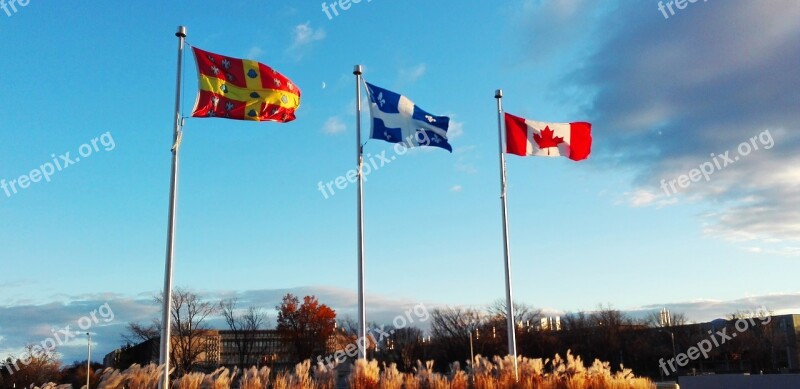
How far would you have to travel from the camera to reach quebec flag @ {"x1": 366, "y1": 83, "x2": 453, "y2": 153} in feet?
67.0

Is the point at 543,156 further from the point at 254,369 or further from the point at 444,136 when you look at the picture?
the point at 254,369

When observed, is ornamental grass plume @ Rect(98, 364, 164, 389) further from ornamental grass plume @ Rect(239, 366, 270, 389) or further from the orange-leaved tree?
the orange-leaved tree

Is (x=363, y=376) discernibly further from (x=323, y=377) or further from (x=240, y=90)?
(x=240, y=90)

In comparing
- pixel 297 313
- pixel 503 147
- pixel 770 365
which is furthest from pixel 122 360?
pixel 770 365

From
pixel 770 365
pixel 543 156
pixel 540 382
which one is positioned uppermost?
pixel 543 156

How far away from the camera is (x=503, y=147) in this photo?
2298 cm

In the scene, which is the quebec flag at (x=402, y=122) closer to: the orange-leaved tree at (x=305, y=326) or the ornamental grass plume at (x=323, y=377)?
the ornamental grass plume at (x=323, y=377)

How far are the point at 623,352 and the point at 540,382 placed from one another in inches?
2881

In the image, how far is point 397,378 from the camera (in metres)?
15.8

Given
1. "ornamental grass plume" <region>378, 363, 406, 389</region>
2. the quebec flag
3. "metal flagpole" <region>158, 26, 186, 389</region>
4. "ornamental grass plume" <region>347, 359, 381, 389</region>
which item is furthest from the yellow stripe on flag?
"ornamental grass plume" <region>378, 363, 406, 389</region>

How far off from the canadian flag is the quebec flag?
2726 millimetres

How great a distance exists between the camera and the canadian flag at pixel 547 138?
2264 cm

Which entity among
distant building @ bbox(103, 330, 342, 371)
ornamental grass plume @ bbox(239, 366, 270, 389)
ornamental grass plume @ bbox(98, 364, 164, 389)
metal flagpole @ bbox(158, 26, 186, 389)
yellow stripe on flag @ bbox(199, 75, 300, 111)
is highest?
yellow stripe on flag @ bbox(199, 75, 300, 111)

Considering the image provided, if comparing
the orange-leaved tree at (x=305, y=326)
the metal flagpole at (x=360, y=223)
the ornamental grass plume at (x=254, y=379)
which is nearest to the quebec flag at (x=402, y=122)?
the metal flagpole at (x=360, y=223)
